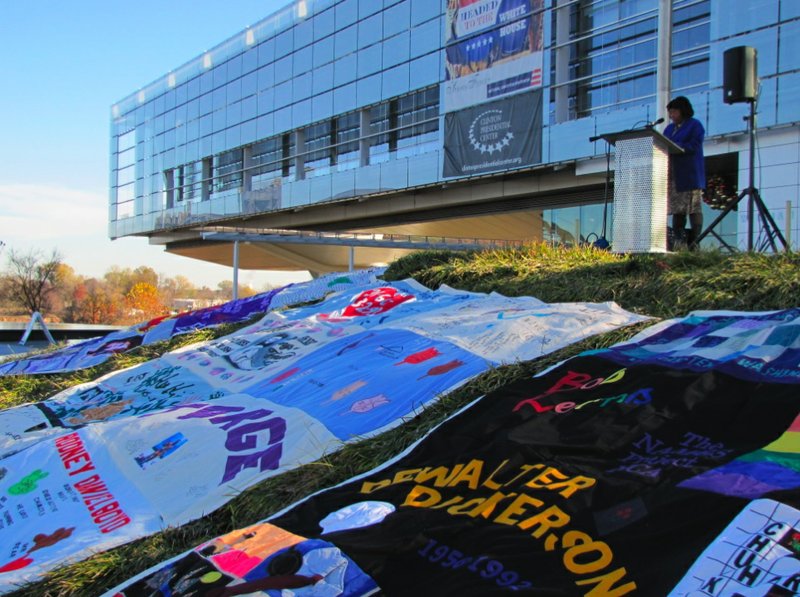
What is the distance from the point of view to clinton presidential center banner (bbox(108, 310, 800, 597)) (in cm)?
166

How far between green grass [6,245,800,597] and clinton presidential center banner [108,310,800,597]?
13.7 inches

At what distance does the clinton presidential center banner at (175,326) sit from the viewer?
761cm

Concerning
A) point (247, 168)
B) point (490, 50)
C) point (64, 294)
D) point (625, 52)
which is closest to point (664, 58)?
point (625, 52)

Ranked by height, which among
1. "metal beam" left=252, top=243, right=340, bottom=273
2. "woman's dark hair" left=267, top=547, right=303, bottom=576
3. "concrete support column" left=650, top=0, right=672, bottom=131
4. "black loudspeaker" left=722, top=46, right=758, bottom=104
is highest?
"concrete support column" left=650, top=0, right=672, bottom=131

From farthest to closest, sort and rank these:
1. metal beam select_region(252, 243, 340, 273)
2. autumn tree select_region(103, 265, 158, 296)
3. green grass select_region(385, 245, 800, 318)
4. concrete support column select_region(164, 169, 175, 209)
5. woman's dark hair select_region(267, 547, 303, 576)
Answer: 1. autumn tree select_region(103, 265, 158, 296)
2. concrete support column select_region(164, 169, 175, 209)
3. metal beam select_region(252, 243, 340, 273)
4. green grass select_region(385, 245, 800, 318)
5. woman's dark hair select_region(267, 547, 303, 576)

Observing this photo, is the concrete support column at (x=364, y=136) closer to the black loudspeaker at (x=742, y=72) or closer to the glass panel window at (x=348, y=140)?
the glass panel window at (x=348, y=140)

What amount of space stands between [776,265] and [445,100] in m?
21.3

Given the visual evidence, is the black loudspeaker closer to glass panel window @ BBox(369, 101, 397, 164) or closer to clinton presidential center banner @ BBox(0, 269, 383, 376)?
clinton presidential center banner @ BBox(0, 269, 383, 376)

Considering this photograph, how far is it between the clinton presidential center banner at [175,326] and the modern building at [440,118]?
4.47 meters

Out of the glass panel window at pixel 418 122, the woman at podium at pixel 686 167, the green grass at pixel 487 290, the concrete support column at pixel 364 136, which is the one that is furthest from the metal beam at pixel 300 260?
the woman at podium at pixel 686 167

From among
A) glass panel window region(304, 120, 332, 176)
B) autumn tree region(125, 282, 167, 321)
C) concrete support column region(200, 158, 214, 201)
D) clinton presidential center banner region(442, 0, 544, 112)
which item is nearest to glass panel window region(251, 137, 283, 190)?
glass panel window region(304, 120, 332, 176)

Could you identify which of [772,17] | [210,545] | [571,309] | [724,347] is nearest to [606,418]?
[724,347]

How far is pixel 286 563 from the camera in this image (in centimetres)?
200

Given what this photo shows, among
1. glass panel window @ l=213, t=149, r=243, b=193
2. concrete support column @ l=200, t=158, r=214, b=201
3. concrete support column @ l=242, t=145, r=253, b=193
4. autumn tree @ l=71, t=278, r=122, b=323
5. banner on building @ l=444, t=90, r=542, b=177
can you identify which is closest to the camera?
banner on building @ l=444, t=90, r=542, b=177
